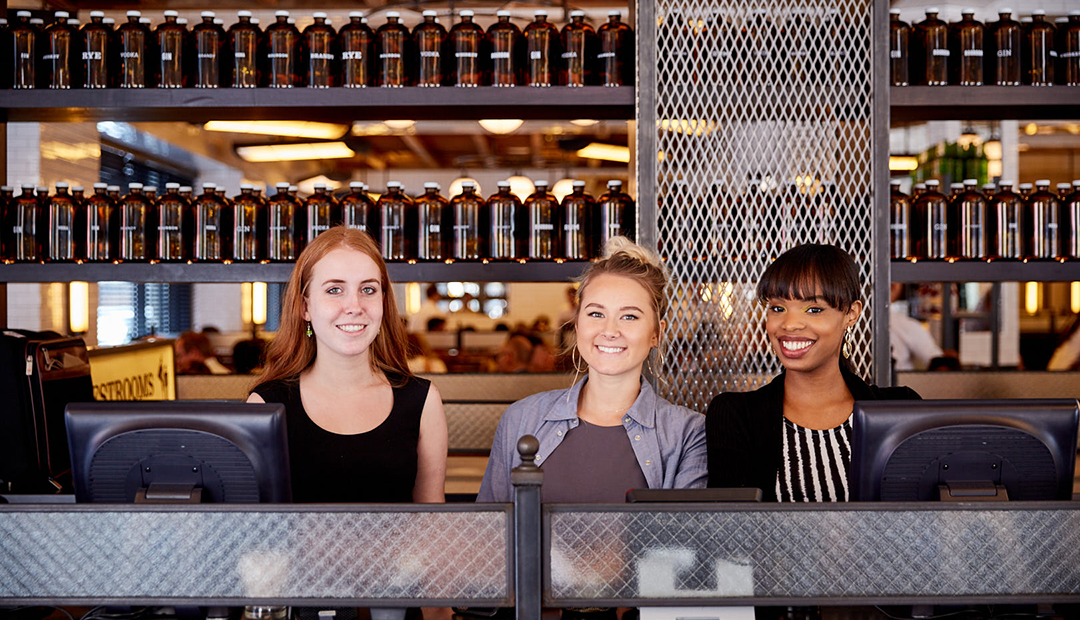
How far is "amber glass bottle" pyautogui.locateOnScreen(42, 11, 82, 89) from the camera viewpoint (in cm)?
243

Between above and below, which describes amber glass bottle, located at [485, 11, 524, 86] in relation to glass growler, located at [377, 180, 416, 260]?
above

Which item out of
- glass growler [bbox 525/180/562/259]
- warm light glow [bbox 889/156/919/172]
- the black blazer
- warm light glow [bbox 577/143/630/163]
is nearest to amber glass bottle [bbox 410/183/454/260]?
glass growler [bbox 525/180/562/259]

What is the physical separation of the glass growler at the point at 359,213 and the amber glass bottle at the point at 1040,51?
6.16 ft

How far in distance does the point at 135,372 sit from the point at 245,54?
1205mm

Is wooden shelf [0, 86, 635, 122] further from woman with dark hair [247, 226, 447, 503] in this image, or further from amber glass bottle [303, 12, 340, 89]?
woman with dark hair [247, 226, 447, 503]

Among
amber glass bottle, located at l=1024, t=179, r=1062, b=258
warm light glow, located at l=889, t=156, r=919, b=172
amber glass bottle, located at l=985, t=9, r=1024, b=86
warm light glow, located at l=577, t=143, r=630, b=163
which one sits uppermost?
warm light glow, located at l=577, t=143, r=630, b=163

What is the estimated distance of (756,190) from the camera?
2.41 metres

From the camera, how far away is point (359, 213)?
8.06ft

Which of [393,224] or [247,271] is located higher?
[393,224]

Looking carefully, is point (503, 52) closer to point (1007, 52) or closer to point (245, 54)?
point (245, 54)

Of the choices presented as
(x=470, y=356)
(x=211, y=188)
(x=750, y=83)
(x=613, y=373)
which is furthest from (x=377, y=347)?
(x=470, y=356)

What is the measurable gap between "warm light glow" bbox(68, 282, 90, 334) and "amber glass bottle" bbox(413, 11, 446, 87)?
2.94 meters

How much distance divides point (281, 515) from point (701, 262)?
1.55m

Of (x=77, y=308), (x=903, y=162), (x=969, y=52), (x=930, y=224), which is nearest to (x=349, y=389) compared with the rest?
(x=930, y=224)
